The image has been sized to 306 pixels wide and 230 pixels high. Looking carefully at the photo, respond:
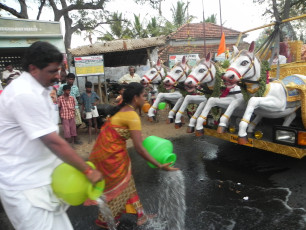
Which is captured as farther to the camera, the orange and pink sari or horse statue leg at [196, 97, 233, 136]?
horse statue leg at [196, 97, 233, 136]

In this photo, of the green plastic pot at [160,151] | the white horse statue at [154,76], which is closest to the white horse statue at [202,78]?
the white horse statue at [154,76]

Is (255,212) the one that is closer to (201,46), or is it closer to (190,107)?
(190,107)

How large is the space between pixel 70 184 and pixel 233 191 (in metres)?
2.88

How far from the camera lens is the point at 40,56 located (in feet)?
4.99

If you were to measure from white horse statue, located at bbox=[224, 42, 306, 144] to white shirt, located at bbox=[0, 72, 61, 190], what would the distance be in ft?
9.85

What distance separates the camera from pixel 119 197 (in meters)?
2.83

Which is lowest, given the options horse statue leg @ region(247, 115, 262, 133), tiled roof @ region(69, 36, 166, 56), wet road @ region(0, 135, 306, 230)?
wet road @ region(0, 135, 306, 230)

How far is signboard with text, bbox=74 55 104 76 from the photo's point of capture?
7.71 metres

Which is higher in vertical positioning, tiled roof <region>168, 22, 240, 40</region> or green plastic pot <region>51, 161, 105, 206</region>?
tiled roof <region>168, 22, 240, 40</region>

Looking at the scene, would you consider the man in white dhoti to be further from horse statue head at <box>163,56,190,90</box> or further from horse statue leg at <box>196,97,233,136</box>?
horse statue head at <box>163,56,190,90</box>

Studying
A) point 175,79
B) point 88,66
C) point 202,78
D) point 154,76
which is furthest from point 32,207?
point 88,66

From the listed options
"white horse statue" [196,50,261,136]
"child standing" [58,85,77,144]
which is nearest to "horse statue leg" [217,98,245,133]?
"white horse statue" [196,50,261,136]

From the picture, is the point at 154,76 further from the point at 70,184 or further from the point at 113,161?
the point at 70,184

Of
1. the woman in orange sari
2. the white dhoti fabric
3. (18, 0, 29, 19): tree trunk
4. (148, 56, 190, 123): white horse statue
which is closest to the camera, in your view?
the white dhoti fabric
